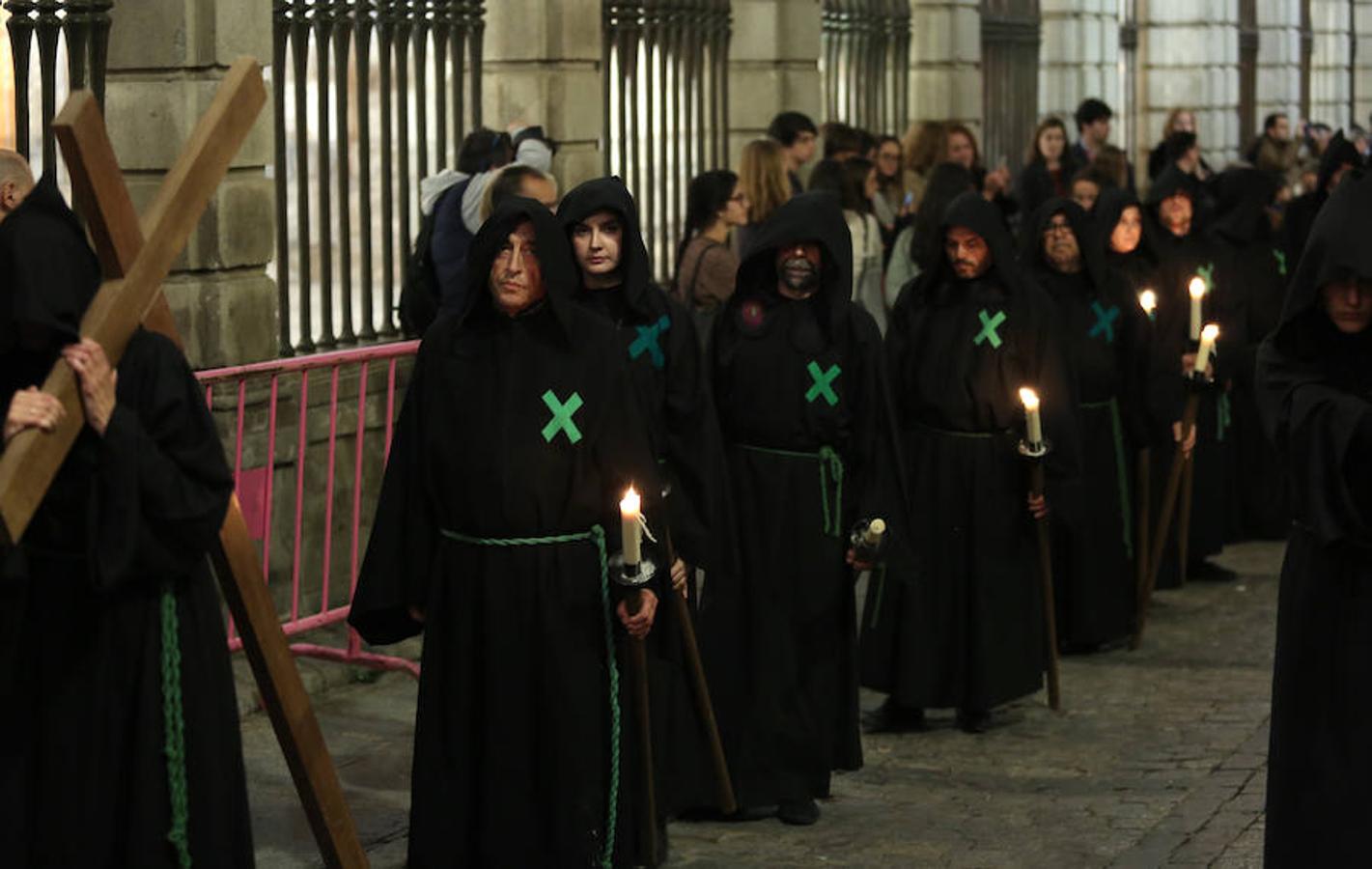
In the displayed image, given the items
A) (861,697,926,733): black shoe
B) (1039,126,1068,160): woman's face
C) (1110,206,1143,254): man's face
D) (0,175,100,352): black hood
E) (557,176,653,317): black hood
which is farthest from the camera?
(1039,126,1068,160): woman's face

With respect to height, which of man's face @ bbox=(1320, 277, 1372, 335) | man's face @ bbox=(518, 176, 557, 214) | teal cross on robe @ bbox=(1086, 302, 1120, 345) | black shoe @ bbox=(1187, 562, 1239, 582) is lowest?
black shoe @ bbox=(1187, 562, 1239, 582)

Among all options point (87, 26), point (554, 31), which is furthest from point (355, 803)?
point (554, 31)

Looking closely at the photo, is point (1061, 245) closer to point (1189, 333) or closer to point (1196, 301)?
point (1196, 301)

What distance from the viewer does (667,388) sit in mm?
8703

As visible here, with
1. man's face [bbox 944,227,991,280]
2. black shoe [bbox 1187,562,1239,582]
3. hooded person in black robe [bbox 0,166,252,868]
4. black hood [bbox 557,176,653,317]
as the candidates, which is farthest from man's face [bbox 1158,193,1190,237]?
hooded person in black robe [bbox 0,166,252,868]

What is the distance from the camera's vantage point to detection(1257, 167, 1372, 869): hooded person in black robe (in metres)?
6.81

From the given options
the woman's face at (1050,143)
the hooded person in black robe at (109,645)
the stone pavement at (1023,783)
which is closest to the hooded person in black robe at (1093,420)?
the stone pavement at (1023,783)

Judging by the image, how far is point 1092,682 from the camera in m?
11.3

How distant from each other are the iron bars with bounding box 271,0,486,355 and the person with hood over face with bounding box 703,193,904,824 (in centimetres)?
310

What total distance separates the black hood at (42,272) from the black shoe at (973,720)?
198 inches

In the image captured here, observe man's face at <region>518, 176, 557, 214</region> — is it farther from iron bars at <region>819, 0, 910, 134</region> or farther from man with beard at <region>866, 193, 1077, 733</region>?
iron bars at <region>819, 0, 910, 134</region>

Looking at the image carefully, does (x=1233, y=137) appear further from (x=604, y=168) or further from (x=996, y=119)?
(x=604, y=168)

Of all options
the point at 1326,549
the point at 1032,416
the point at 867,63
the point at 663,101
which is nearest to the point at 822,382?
the point at 1032,416

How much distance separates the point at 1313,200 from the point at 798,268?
22.6ft
